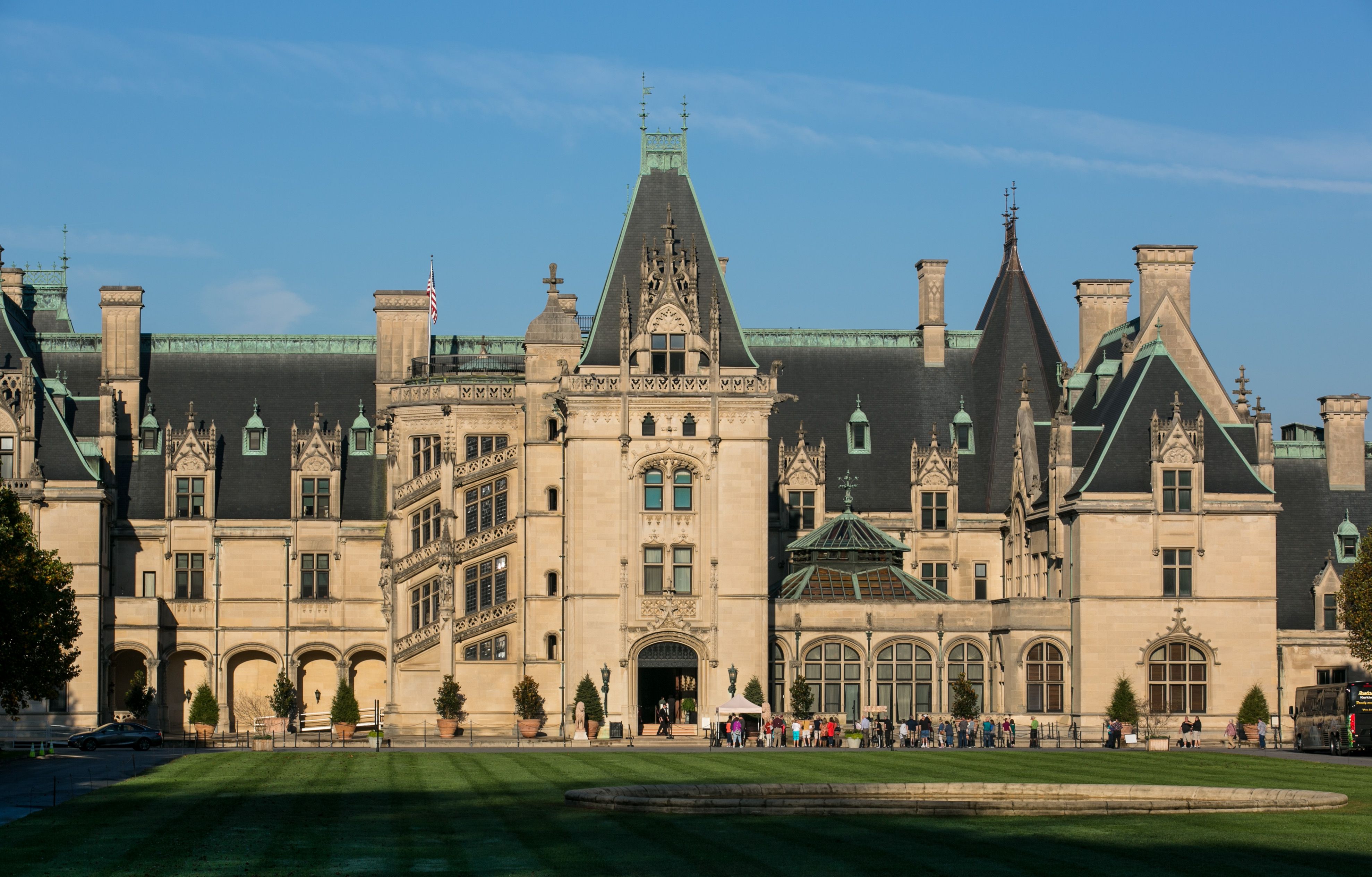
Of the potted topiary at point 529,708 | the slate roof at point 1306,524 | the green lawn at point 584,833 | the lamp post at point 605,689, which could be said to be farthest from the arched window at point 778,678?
the green lawn at point 584,833

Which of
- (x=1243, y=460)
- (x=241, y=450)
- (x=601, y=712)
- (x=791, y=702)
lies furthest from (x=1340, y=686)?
(x=241, y=450)

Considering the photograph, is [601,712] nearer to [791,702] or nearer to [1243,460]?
[791,702]

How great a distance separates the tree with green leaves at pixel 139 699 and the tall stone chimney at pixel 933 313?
119 feet

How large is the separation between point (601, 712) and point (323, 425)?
2110 cm

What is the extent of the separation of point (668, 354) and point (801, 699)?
14.0 metres

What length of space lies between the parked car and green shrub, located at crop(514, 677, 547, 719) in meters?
13.4

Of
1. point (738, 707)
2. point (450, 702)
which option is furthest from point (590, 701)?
point (738, 707)

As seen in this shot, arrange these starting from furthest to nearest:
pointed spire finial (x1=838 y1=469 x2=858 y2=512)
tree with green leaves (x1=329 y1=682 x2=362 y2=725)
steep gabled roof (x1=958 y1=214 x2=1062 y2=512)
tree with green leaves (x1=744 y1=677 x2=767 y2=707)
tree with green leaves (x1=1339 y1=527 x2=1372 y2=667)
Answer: steep gabled roof (x1=958 y1=214 x2=1062 y2=512), pointed spire finial (x1=838 y1=469 x2=858 y2=512), tree with green leaves (x1=329 y1=682 x2=362 y2=725), tree with green leaves (x1=744 y1=677 x2=767 y2=707), tree with green leaves (x1=1339 y1=527 x2=1372 y2=667)

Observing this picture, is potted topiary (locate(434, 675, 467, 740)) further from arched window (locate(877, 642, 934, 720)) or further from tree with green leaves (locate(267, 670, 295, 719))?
arched window (locate(877, 642, 934, 720))

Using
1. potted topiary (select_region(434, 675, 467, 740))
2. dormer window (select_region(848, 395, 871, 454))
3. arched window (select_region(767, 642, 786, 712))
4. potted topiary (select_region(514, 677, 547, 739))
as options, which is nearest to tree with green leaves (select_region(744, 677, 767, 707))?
arched window (select_region(767, 642, 786, 712))

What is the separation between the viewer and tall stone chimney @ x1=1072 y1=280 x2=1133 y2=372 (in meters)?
95.7

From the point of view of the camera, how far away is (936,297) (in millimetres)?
95500

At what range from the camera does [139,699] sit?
84062mm

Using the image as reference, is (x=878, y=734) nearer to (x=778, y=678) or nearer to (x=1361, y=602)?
(x=778, y=678)
